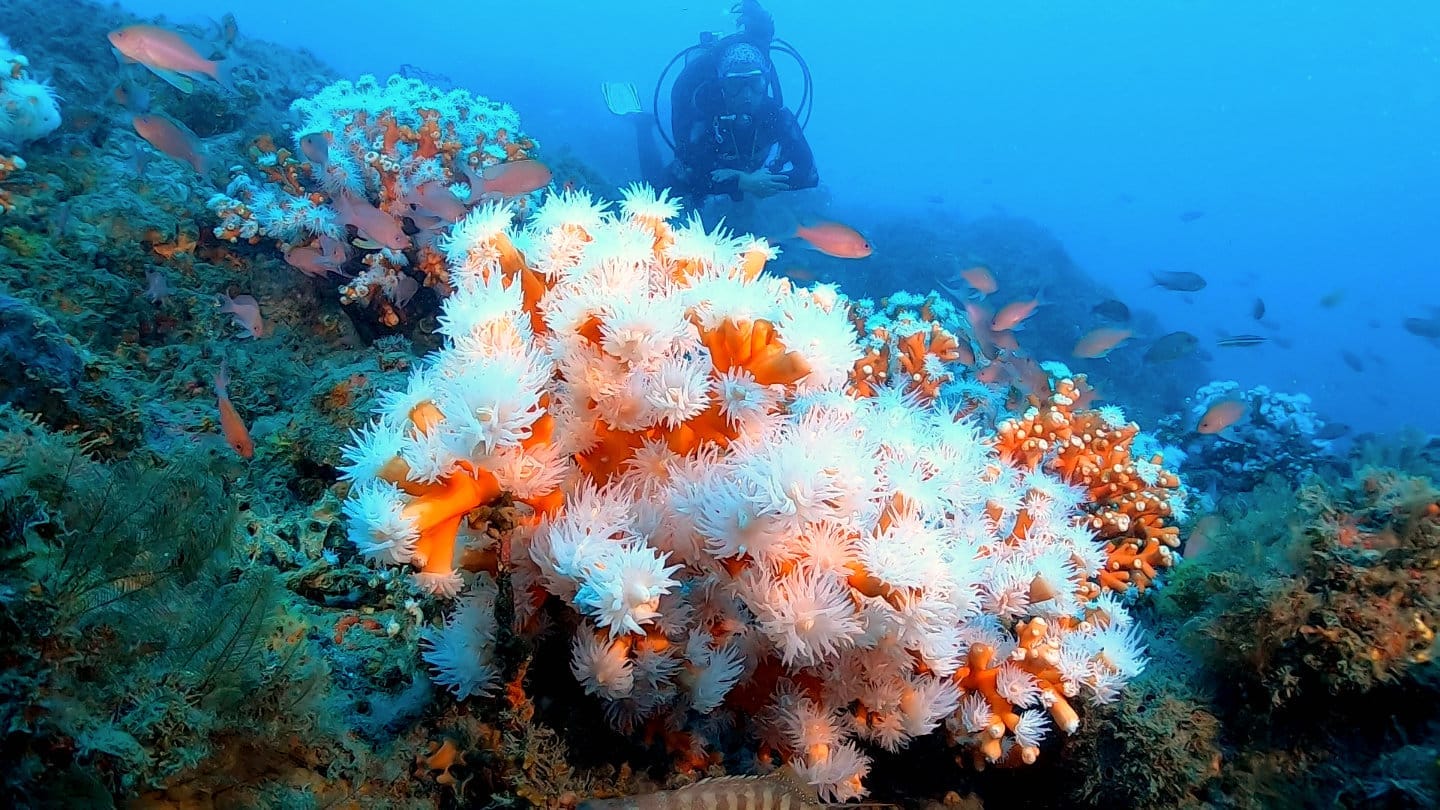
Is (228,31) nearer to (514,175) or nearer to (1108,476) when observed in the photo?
(514,175)

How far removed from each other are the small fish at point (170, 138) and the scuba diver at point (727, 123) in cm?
653

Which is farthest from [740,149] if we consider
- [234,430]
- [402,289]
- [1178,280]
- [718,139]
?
[234,430]

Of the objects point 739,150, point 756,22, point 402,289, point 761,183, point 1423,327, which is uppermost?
point 756,22

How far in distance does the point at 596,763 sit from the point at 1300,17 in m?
166

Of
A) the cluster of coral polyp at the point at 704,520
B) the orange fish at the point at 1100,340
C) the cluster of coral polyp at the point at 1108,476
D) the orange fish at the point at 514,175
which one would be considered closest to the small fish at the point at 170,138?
the orange fish at the point at 514,175

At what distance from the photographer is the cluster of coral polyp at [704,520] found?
6.39 feet

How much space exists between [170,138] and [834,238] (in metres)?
5.48

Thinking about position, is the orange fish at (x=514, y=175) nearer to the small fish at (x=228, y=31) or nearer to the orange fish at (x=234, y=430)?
the orange fish at (x=234, y=430)

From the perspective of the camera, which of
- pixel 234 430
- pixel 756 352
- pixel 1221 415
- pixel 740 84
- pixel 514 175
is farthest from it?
pixel 740 84

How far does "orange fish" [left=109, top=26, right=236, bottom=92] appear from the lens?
4805mm

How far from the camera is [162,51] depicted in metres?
4.91

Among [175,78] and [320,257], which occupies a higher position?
[175,78]

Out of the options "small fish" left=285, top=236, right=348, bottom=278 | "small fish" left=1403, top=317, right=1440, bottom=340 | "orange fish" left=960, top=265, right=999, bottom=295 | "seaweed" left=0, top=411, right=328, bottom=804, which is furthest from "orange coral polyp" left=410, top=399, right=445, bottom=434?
"small fish" left=1403, top=317, right=1440, bottom=340

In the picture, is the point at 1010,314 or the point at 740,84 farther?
the point at 740,84
